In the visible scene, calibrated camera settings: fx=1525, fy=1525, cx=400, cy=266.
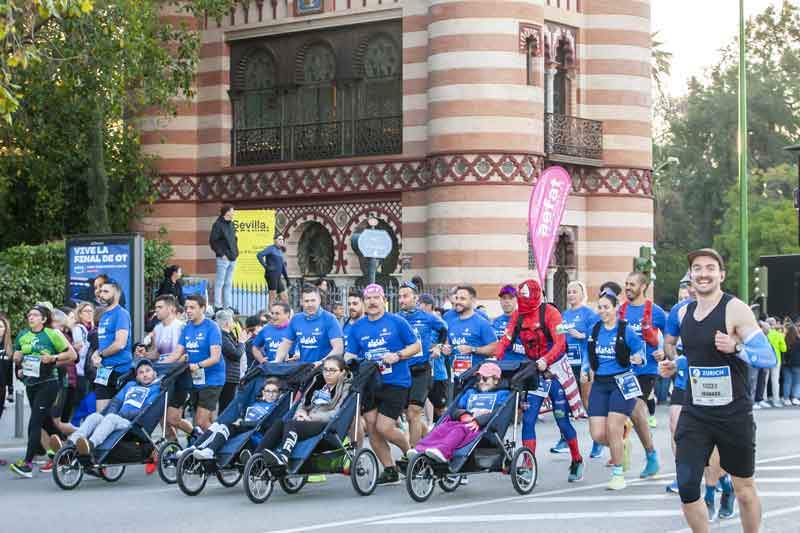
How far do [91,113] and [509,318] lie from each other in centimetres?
Answer: 1553

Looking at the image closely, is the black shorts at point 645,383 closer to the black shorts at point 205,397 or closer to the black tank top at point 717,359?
the black shorts at point 205,397

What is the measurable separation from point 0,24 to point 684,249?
1966 inches

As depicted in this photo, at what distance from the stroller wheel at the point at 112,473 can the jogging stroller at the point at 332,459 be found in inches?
85.8

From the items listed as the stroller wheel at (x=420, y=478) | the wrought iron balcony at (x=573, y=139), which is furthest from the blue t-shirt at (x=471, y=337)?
the wrought iron balcony at (x=573, y=139)

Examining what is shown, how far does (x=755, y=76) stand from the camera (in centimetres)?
6053

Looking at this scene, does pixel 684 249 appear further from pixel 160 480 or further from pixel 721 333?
pixel 721 333

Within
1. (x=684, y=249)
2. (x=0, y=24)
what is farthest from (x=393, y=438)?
(x=684, y=249)

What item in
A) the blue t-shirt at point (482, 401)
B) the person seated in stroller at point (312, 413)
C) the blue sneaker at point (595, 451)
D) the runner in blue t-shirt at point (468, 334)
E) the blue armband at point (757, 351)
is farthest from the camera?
the blue sneaker at point (595, 451)

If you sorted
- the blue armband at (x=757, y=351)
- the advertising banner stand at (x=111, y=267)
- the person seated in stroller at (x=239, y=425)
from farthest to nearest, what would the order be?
the advertising banner stand at (x=111, y=267) < the person seated in stroller at (x=239, y=425) < the blue armband at (x=757, y=351)

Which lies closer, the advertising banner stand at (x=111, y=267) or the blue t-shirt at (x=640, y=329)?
the blue t-shirt at (x=640, y=329)

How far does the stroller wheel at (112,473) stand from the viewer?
1491cm

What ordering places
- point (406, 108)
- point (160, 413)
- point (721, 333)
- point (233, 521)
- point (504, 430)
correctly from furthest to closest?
point (406, 108)
point (160, 413)
point (504, 430)
point (233, 521)
point (721, 333)

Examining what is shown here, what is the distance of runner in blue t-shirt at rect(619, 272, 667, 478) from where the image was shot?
14000 millimetres

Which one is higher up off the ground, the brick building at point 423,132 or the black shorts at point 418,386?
the brick building at point 423,132
